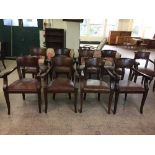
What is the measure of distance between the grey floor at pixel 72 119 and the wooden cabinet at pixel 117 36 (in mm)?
7937

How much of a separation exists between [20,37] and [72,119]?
4.38 metres

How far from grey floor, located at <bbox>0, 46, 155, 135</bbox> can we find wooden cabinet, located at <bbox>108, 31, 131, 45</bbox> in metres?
7.94

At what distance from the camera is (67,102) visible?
2941mm

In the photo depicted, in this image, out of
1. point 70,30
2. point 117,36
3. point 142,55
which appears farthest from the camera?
point 117,36

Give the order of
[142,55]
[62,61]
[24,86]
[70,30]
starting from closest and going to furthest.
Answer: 1. [24,86]
2. [62,61]
3. [142,55]
4. [70,30]

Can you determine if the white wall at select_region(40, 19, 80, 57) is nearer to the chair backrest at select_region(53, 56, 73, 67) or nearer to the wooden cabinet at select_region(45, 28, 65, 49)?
the wooden cabinet at select_region(45, 28, 65, 49)

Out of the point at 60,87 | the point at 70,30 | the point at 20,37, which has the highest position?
the point at 70,30

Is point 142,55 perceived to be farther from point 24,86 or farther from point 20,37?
point 20,37

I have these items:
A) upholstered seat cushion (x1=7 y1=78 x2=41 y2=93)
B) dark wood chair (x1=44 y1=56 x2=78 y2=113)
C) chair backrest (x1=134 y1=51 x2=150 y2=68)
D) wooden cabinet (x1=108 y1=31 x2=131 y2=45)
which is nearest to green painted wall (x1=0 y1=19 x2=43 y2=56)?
dark wood chair (x1=44 y1=56 x2=78 y2=113)

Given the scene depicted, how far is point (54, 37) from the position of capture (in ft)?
16.7

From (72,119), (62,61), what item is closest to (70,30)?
(62,61)

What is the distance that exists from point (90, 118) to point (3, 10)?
2.21 metres

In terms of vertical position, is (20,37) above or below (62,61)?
above
